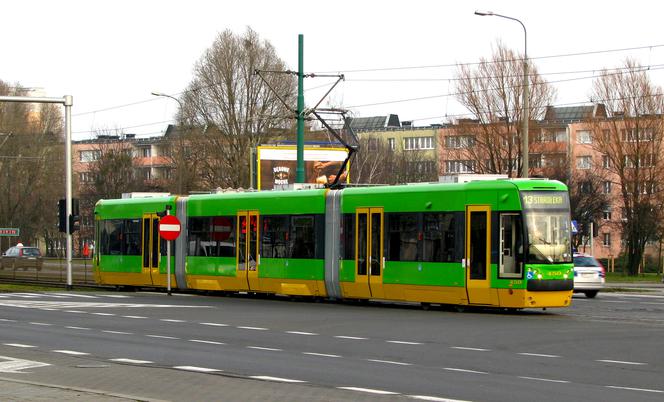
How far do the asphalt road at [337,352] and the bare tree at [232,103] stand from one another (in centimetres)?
4078

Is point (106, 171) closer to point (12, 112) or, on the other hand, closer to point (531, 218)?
point (12, 112)

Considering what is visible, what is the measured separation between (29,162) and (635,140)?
41.8 meters

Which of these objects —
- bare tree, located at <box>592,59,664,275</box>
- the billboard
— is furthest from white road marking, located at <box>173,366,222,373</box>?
bare tree, located at <box>592,59,664,275</box>

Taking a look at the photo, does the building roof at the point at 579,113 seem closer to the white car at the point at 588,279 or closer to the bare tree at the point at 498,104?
the bare tree at the point at 498,104

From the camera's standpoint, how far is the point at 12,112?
Result: 8512cm

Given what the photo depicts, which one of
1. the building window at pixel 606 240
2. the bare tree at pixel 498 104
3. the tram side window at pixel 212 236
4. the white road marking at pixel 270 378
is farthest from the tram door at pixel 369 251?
the building window at pixel 606 240

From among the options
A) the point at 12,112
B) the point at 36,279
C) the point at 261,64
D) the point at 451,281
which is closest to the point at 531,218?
the point at 451,281

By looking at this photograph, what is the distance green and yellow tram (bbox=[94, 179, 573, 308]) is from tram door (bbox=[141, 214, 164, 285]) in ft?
0.11

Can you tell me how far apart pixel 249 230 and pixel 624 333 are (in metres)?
15.2

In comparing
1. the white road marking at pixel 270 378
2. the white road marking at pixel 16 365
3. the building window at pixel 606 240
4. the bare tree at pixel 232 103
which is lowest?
the white road marking at pixel 270 378

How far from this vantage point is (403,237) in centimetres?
2942

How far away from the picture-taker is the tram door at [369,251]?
30.0m

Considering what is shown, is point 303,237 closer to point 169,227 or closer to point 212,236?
point 212,236

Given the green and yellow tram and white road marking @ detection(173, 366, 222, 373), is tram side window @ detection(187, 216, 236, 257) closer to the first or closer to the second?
the green and yellow tram
